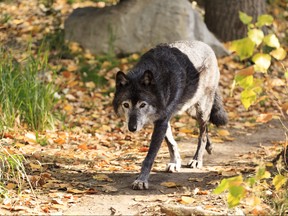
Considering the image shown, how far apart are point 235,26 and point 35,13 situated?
4.74 meters

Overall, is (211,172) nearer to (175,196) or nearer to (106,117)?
(175,196)

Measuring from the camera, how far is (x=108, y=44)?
11.5 metres

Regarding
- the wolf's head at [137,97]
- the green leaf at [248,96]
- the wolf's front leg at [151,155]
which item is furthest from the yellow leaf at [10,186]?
the green leaf at [248,96]

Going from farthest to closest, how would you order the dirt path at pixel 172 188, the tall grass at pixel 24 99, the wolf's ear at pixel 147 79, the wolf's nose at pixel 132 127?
the tall grass at pixel 24 99 < the wolf's ear at pixel 147 79 < the wolf's nose at pixel 132 127 < the dirt path at pixel 172 188

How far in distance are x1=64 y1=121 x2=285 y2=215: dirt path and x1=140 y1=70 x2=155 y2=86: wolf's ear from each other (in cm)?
110

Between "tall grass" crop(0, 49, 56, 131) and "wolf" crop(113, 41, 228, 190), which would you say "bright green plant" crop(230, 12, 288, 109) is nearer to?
"wolf" crop(113, 41, 228, 190)

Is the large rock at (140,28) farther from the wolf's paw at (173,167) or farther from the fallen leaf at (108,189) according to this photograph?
the fallen leaf at (108,189)

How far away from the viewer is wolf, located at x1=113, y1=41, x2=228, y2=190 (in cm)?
633

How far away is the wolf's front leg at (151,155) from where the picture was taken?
6133 millimetres

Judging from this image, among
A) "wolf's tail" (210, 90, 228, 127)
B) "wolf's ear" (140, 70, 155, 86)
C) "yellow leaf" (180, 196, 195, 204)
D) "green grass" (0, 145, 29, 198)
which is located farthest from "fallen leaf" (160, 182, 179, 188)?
"wolf's tail" (210, 90, 228, 127)

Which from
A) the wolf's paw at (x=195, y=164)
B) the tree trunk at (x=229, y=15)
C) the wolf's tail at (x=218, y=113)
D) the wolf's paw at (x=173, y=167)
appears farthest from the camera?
the tree trunk at (x=229, y=15)

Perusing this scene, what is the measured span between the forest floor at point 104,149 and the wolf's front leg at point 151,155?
10cm

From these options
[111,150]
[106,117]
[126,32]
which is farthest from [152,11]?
[111,150]

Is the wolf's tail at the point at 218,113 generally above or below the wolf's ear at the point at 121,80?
below
